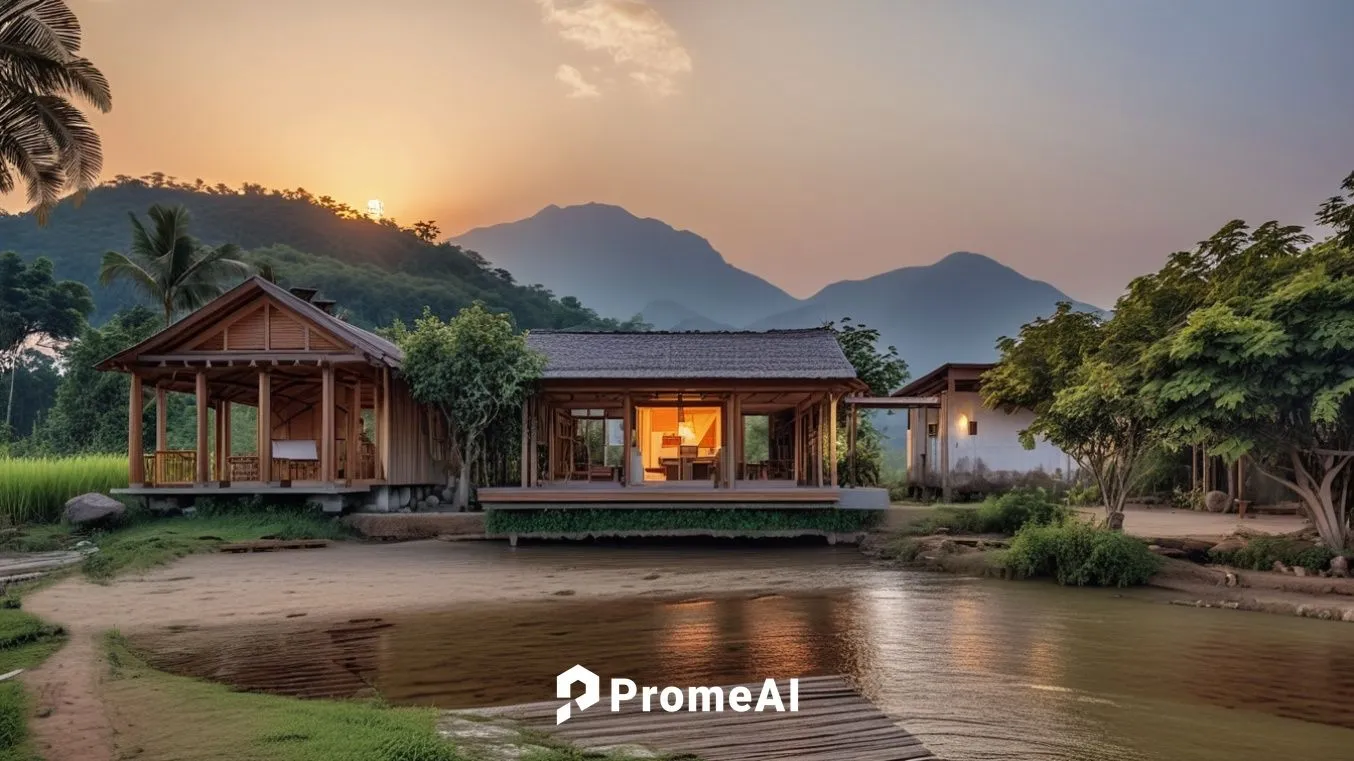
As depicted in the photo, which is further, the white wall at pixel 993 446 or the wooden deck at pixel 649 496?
the white wall at pixel 993 446

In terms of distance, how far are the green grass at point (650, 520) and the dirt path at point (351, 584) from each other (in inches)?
21.1

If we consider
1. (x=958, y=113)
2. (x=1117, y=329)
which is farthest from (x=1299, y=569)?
(x=958, y=113)

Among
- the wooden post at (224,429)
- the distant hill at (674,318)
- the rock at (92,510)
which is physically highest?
the distant hill at (674,318)

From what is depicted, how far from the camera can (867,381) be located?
2783 cm

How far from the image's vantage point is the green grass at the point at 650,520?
59.6 ft

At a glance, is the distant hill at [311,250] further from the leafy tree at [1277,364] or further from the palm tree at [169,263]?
the leafy tree at [1277,364]

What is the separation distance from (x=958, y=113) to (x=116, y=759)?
24.2 metres

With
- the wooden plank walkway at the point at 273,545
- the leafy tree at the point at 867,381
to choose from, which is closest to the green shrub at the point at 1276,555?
the leafy tree at the point at 867,381

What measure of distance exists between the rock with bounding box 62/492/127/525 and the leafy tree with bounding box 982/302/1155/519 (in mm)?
17520

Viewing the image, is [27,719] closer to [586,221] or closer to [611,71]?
[611,71]

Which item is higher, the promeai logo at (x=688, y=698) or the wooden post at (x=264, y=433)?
the wooden post at (x=264, y=433)

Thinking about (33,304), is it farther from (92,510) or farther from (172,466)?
(92,510)

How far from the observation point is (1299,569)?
1245 cm

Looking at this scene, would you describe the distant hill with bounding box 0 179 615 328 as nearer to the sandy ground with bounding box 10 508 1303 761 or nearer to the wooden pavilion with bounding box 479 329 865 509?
the wooden pavilion with bounding box 479 329 865 509
